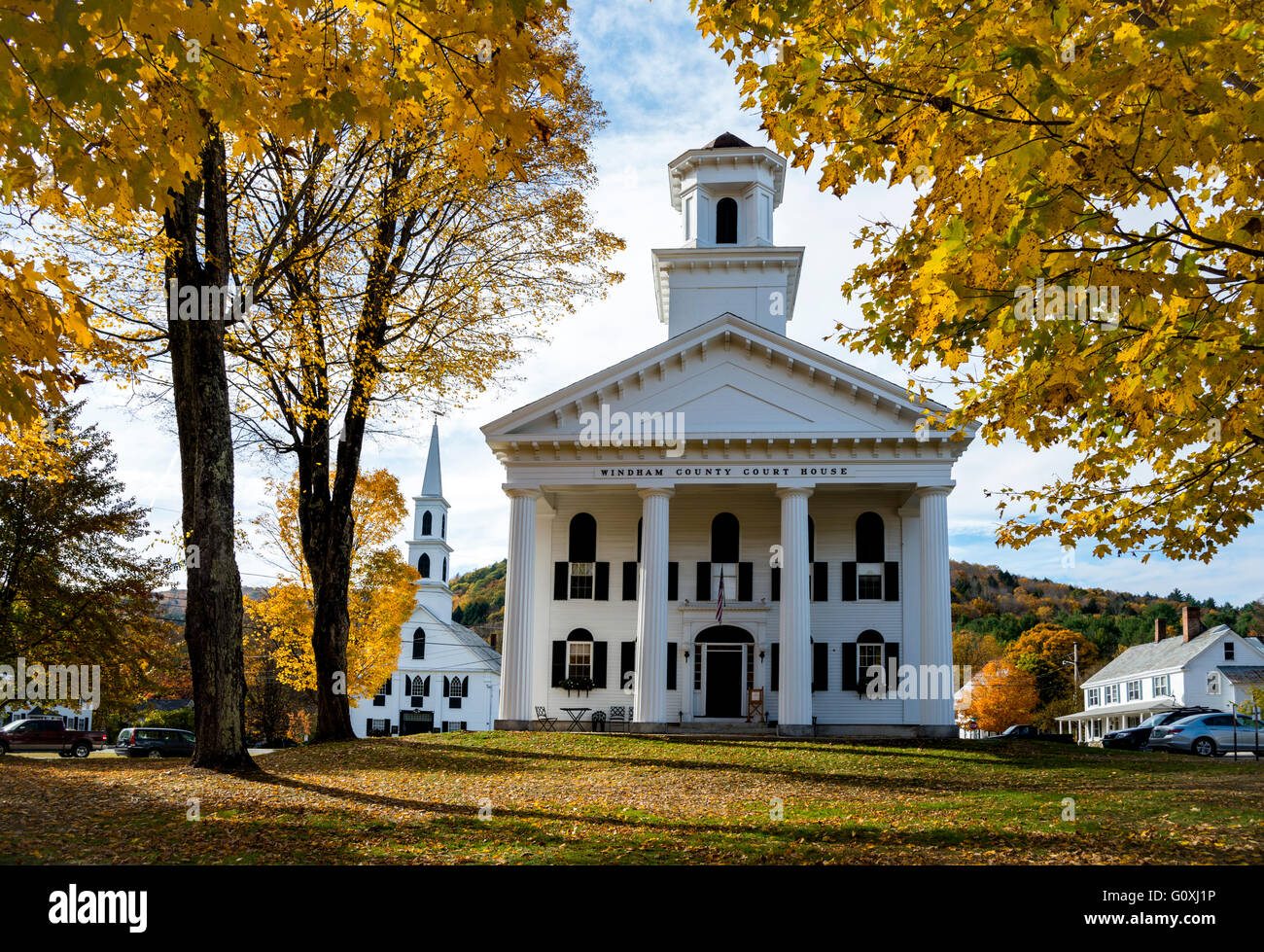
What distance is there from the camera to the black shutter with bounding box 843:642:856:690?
103ft

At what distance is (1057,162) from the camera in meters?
6.00

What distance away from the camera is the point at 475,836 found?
9172 mm

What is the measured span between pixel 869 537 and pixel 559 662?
36.9 ft

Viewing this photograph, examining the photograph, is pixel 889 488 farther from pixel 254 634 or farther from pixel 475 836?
pixel 254 634

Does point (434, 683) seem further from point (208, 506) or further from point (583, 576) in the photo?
point (208, 506)

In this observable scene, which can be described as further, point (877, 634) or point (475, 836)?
point (877, 634)

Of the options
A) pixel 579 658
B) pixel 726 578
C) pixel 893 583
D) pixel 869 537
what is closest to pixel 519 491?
pixel 579 658

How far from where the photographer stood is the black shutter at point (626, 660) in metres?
32.3

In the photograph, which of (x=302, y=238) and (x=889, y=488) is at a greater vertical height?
(x=302, y=238)

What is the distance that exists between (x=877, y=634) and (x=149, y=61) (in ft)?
96.1

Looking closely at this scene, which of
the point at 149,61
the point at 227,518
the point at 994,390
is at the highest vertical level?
the point at 149,61
